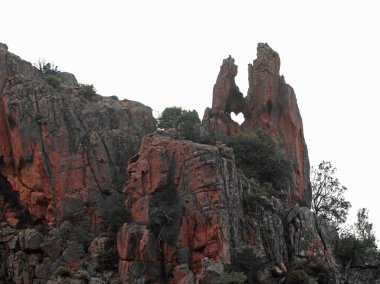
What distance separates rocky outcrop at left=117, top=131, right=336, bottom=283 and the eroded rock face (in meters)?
4.29

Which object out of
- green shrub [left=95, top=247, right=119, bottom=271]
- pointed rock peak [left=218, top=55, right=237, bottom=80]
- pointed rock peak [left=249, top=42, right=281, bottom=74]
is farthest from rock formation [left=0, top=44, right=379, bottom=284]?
pointed rock peak [left=249, top=42, right=281, bottom=74]

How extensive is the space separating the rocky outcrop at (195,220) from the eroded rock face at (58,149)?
429 centimetres

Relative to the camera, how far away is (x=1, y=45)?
72.1 metres

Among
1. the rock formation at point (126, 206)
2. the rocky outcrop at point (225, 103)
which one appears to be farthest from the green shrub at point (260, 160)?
the rocky outcrop at point (225, 103)

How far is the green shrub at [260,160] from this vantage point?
70625mm

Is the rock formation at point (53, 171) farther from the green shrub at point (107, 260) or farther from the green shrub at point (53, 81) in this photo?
the green shrub at point (107, 260)

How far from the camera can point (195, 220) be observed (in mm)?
55781

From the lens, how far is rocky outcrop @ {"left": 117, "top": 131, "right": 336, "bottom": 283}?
54.8 metres

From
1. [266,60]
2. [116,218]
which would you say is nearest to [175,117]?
[266,60]

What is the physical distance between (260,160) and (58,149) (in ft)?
63.0

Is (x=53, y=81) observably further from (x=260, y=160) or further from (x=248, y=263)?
(x=248, y=263)

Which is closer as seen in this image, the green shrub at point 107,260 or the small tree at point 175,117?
the green shrub at point 107,260

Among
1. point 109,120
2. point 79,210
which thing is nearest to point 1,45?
point 109,120

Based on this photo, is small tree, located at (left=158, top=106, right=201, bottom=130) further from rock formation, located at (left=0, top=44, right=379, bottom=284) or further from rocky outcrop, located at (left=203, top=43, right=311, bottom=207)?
rock formation, located at (left=0, top=44, right=379, bottom=284)
